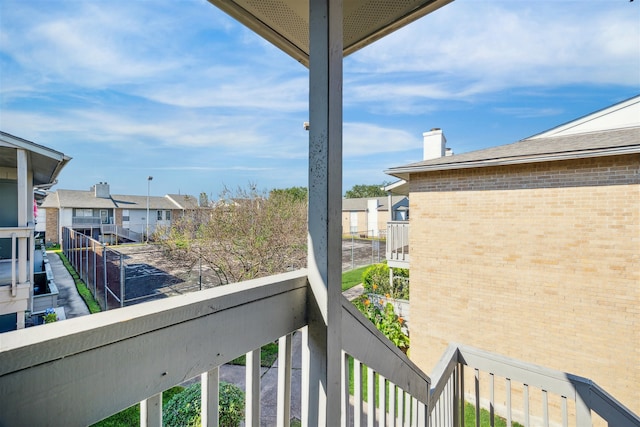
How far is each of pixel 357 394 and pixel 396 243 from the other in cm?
690

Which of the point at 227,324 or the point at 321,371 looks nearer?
the point at 227,324

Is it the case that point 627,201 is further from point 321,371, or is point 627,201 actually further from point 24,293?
point 24,293

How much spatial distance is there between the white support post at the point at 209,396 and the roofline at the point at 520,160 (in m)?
5.11

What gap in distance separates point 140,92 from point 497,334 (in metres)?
5.59

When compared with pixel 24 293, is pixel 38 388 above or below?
above

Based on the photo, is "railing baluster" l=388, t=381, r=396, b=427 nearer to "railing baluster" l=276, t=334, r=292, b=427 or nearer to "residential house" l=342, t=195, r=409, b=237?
"railing baluster" l=276, t=334, r=292, b=427

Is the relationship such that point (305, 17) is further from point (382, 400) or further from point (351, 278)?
point (351, 278)

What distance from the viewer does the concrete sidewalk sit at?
579cm

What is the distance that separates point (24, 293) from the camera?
4.00 m

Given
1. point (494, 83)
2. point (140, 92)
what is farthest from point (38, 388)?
point (494, 83)

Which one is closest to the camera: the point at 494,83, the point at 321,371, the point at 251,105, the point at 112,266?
the point at 321,371

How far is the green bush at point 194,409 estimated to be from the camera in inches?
90.9

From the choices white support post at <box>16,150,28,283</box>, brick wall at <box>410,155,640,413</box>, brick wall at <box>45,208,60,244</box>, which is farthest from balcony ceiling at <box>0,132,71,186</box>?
brick wall at <box>45,208,60,244</box>

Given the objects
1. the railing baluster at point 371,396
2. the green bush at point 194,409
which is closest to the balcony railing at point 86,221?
the green bush at point 194,409
